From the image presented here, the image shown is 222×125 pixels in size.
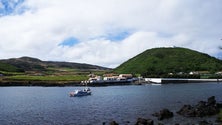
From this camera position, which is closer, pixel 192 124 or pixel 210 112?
pixel 192 124

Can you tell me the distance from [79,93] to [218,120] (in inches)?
3076

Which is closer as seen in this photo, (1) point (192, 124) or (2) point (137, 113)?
(1) point (192, 124)

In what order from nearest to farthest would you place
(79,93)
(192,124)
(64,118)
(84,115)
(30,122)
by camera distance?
(192,124)
(30,122)
(64,118)
(84,115)
(79,93)

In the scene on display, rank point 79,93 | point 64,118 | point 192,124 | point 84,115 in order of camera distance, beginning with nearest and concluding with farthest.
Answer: point 192,124 → point 64,118 → point 84,115 → point 79,93

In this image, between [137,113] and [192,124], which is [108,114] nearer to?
[137,113]

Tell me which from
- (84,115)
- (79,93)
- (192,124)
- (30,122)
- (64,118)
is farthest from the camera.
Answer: (79,93)

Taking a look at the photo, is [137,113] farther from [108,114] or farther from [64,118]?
[64,118]

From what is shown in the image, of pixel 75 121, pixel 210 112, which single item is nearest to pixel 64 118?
pixel 75 121

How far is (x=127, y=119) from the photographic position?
225ft

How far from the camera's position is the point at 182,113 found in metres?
72.1

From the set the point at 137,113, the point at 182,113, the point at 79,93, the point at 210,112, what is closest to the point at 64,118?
the point at 137,113

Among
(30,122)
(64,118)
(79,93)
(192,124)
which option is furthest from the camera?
(79,93)

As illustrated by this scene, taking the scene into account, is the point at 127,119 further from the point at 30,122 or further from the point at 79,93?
the point at 79,93

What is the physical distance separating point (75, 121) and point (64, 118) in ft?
15.8
